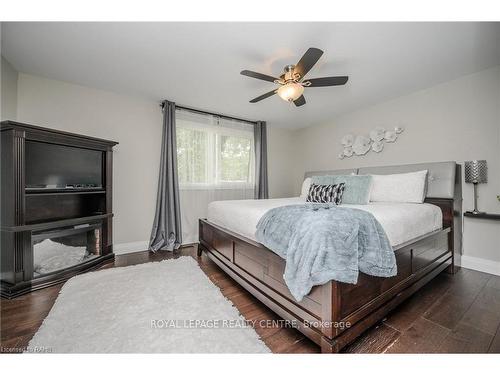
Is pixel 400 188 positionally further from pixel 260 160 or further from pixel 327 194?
pixel 260 160

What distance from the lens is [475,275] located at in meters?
2.25

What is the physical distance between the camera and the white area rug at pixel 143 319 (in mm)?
1230

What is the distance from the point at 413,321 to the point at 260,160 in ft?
10.7

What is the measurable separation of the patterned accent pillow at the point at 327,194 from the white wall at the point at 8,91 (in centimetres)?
363

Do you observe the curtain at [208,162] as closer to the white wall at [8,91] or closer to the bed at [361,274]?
the bed at [361,274]

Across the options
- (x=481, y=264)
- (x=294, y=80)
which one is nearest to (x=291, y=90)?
(x=294, y=80)

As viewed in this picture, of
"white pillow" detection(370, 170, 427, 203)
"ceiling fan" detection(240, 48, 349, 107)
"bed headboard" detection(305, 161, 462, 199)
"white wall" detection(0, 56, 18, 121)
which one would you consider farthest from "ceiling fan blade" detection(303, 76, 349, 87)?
"white wall" detection(0, 56, 18, 121)

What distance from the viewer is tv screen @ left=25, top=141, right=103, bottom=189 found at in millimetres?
2176

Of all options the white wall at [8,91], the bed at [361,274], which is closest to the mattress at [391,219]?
the bed at [361,274]

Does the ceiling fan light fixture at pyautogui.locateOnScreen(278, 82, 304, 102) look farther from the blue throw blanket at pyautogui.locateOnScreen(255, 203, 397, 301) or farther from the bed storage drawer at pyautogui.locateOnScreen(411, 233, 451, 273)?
the bed storage drawer at pyautogui.locateOnScreen(411, 233, 451, 273)

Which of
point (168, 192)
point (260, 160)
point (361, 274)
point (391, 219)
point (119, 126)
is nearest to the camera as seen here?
point (361, 274)

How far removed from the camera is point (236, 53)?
205cm

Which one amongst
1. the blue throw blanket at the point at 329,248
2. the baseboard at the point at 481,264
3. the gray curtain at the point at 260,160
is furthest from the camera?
the gray curtain at the point at 260,160

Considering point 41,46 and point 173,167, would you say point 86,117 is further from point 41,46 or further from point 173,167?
point 173,167
